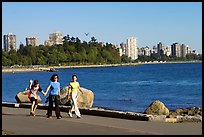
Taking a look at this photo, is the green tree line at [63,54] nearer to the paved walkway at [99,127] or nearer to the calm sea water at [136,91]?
the calm sea water at [136,91]

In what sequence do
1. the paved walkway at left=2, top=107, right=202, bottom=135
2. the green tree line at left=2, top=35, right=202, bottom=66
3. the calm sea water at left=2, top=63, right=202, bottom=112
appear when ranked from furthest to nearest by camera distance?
the green tree line at left=2, top=35, right=202, bottom=66 → the calm sea water at left=2, top=63, right=202, bottom=112 → the paved walkway at left=2, top=107, right=202, bottom=135

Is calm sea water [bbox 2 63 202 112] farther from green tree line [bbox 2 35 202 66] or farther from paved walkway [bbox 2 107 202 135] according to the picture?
green tree line [bbox 2 35 202 66]

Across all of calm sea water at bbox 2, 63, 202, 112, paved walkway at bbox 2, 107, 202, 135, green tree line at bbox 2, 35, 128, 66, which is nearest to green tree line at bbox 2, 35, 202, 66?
green tree line at bbox 2, 35, 128, 66

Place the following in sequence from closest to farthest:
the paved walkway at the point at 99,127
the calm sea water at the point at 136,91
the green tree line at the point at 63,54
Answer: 1. the paved walkway at the point at 99,127
2. the calm sea water at the point at 136,91
3. the green tree line at the point at 63,54

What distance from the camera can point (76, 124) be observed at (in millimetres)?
12094

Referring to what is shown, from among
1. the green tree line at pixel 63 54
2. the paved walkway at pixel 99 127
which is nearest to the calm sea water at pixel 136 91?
the paved walkway at pixel 99 127

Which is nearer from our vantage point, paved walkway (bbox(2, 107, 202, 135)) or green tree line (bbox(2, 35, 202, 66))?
paved walkway (bbox(2, 107, 202, 135))

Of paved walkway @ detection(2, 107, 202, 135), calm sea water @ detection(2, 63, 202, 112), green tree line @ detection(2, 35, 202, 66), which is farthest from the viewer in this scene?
green tree line @ detection(2, 35, 202, 66)

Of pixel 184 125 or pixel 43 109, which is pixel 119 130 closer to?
pixel 184 125

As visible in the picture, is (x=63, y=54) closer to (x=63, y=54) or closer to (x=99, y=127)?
(x=63, y=54)

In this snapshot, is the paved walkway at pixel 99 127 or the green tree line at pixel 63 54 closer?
the paved walkway at pixel 99 127

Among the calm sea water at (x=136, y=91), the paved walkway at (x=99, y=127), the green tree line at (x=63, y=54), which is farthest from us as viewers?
the green tree line at (x=63, y=54)

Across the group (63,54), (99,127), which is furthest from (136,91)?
(63,54)

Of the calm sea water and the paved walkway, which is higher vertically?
the paved walkway
